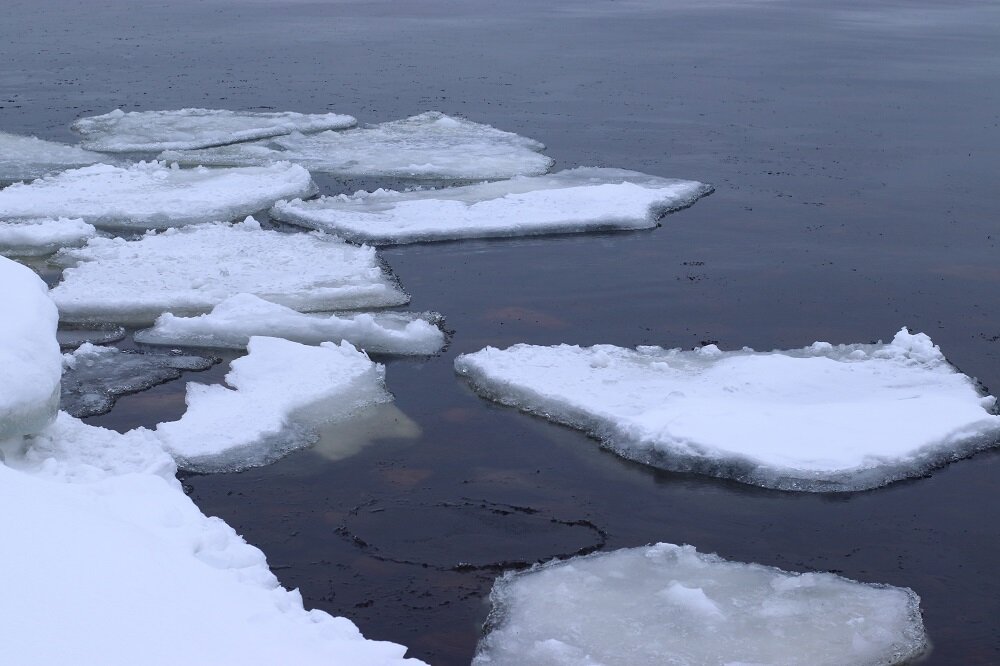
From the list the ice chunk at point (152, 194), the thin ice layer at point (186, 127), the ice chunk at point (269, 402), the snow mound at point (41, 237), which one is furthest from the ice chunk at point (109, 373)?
the thin ice layer at point (186, 127)

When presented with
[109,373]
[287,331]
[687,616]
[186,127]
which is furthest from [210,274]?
[186,127]

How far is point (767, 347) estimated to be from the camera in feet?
32.6

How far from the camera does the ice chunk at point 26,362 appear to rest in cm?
677

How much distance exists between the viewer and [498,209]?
13219mm

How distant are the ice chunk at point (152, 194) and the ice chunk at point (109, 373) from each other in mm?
3523

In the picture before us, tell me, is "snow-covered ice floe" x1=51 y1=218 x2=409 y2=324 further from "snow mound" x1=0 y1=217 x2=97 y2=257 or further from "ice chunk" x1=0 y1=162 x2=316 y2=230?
"ice chunk" x1=0 y1=162 x2=316 y2=230

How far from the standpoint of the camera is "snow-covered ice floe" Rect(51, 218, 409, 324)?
34.0ft

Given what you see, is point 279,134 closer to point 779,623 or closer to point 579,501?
point 579,501

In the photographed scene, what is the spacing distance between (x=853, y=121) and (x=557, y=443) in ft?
38.6

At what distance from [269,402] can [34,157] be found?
27.6ft

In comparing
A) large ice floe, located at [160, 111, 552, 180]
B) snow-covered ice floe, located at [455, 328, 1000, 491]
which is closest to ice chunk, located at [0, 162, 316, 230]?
large ice floe, located at [160, 111, 552, 180]

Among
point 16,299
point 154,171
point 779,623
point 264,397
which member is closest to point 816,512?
point 779,623

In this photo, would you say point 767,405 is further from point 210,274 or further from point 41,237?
point 41,237

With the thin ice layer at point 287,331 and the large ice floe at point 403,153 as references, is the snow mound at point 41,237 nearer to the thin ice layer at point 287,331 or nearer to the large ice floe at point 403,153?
the thin ice layer at point 287,331
